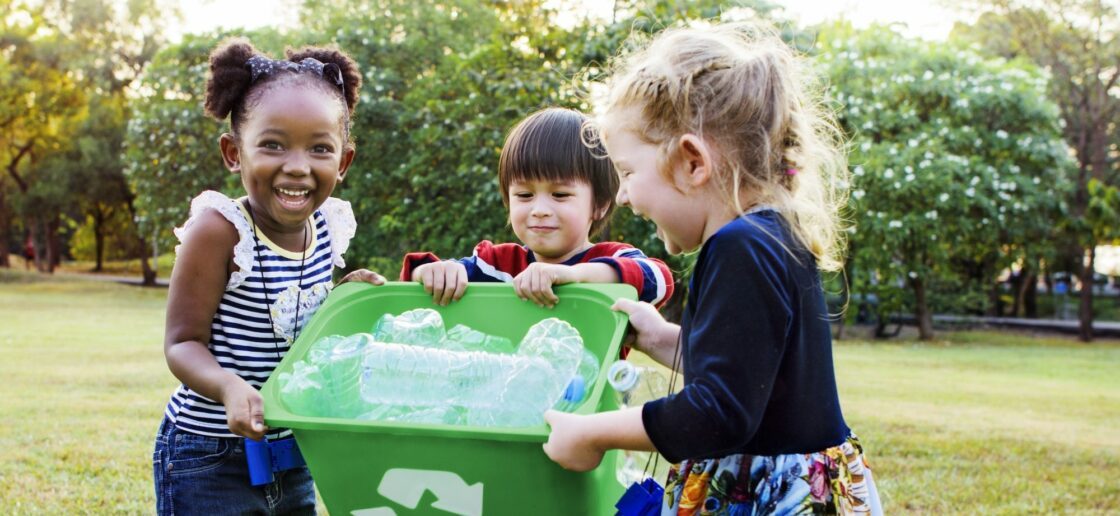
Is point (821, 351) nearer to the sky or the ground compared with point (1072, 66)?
nearer to the ground

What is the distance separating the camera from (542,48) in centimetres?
896

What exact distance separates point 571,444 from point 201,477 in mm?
938

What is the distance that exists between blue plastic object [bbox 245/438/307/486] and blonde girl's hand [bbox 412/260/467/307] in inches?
17.3

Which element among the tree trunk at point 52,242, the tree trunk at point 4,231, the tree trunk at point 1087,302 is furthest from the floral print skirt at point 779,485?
the tree trunk at point 4,231

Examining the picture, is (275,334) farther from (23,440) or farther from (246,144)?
(23,440)

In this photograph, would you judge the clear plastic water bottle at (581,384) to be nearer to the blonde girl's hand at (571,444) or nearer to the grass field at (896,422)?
the blonde girl's hand at (571,444)

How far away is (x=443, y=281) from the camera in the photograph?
199 cm

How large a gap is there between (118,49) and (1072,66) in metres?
21.6

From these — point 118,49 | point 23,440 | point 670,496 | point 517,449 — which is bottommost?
point 23,440

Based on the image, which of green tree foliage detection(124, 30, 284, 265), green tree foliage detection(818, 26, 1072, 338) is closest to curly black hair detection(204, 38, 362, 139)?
green tree foliage detection(818, 26, 1072, 338)

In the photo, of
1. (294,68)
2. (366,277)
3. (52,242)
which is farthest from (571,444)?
(52,242)

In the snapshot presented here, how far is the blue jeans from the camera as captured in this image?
1.95 metres

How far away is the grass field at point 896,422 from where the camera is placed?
157 inches

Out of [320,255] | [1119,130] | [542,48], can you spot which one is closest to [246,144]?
[320,255]
